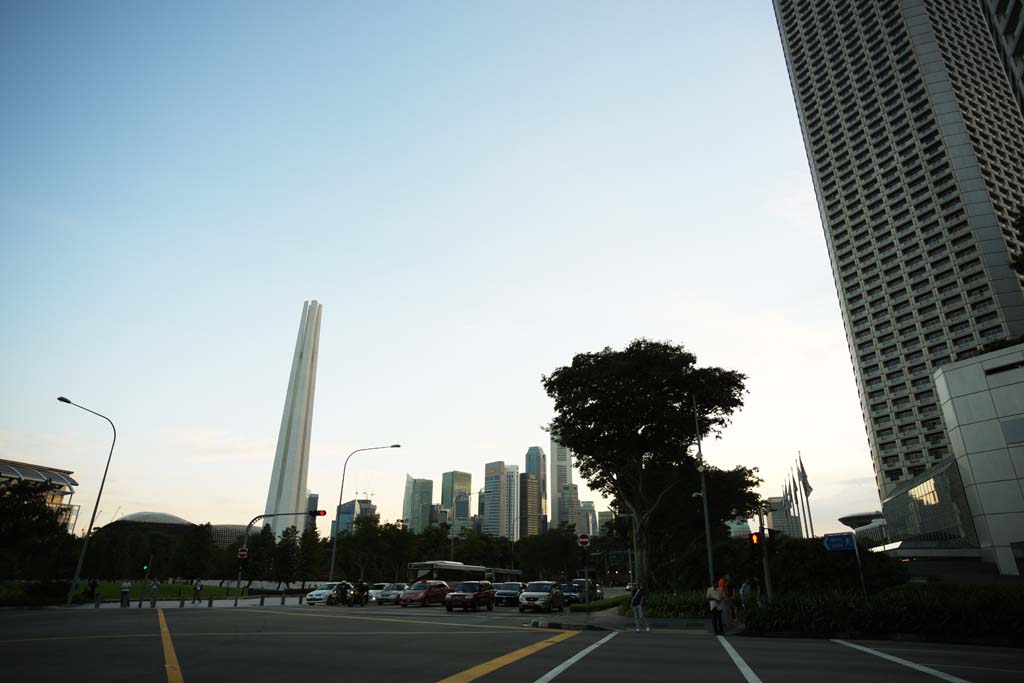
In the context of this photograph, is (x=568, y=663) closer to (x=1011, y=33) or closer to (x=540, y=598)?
(x=540, y=598)

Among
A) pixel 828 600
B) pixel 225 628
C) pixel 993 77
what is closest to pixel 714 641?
pixel 828 600

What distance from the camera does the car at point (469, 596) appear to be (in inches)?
1219

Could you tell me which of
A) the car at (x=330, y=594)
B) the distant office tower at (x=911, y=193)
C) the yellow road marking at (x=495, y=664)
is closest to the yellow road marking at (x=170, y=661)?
the yellow road marking at (x=495, y=664)

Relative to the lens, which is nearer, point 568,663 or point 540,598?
point 568,663

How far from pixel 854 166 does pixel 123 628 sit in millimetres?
138642

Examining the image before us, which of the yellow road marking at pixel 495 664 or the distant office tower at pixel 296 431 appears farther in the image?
the distant office tower at pixel 296 431

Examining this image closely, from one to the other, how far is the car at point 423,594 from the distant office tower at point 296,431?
93.1m

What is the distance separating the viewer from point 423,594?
36.3m

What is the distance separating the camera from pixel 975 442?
40531mm

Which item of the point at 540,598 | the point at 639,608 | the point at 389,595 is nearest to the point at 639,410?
the point at 540,598

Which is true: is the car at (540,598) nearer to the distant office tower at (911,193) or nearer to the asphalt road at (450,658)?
the asphalt road at (450,658)

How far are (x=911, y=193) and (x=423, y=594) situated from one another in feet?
381

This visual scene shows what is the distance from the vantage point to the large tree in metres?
35.9

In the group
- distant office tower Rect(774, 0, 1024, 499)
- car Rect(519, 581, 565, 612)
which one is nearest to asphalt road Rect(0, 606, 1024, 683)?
car Rect(519, 581, 565, 612)
